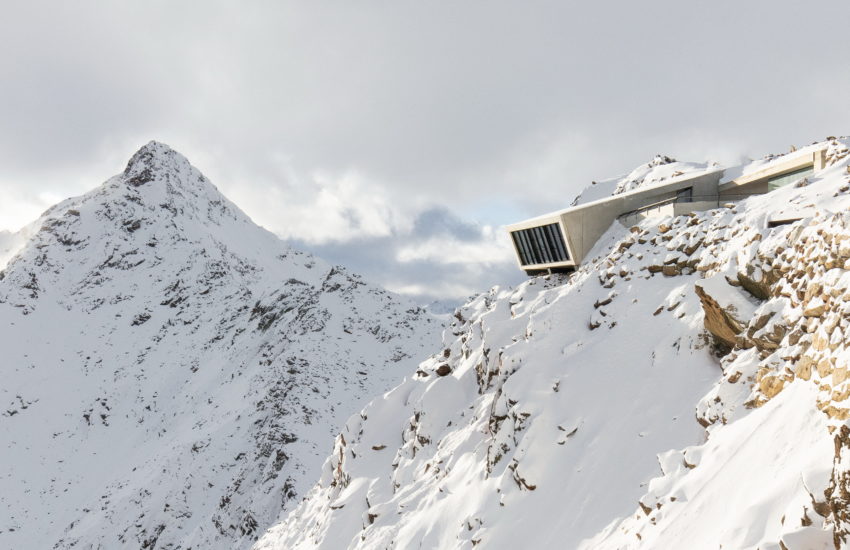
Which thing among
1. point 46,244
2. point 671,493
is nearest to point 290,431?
point 671,493

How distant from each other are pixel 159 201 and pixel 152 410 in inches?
2308

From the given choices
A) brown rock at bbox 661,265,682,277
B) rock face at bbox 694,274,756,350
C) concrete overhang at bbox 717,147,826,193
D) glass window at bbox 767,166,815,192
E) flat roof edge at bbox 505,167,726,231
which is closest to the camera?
rock face at bbox 694,274,756,350

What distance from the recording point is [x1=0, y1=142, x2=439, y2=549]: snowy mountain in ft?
118

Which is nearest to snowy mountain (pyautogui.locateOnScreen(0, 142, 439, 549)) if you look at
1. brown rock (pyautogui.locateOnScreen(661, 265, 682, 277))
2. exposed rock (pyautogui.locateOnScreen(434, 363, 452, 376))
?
exposed rock (pyautogui.locateOnScreen(434, 363, 452, 376))

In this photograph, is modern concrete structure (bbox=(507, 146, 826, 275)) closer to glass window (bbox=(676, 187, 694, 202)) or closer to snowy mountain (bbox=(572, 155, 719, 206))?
glass window (bbox=(676, 187, 694, 202))

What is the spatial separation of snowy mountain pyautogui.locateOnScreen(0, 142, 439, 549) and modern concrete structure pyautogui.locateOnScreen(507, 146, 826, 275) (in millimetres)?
22316

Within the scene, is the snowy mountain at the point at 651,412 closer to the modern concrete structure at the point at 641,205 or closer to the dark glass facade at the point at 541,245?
the modern concrete structure at the point at 641,205

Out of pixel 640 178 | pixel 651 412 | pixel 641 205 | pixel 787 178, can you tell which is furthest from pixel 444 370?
pixel 640 178

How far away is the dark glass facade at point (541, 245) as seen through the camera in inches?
1077

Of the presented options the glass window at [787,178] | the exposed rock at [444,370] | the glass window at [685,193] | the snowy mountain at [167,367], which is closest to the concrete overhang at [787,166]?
the glass window at [787,178]

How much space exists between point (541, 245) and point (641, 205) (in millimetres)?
5970

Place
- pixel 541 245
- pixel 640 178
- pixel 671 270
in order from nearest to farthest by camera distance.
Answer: pixel 671 270 < pixel 541 245 < pixel 640 178

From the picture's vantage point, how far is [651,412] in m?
13.2

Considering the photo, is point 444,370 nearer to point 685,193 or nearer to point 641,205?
point 641,205
